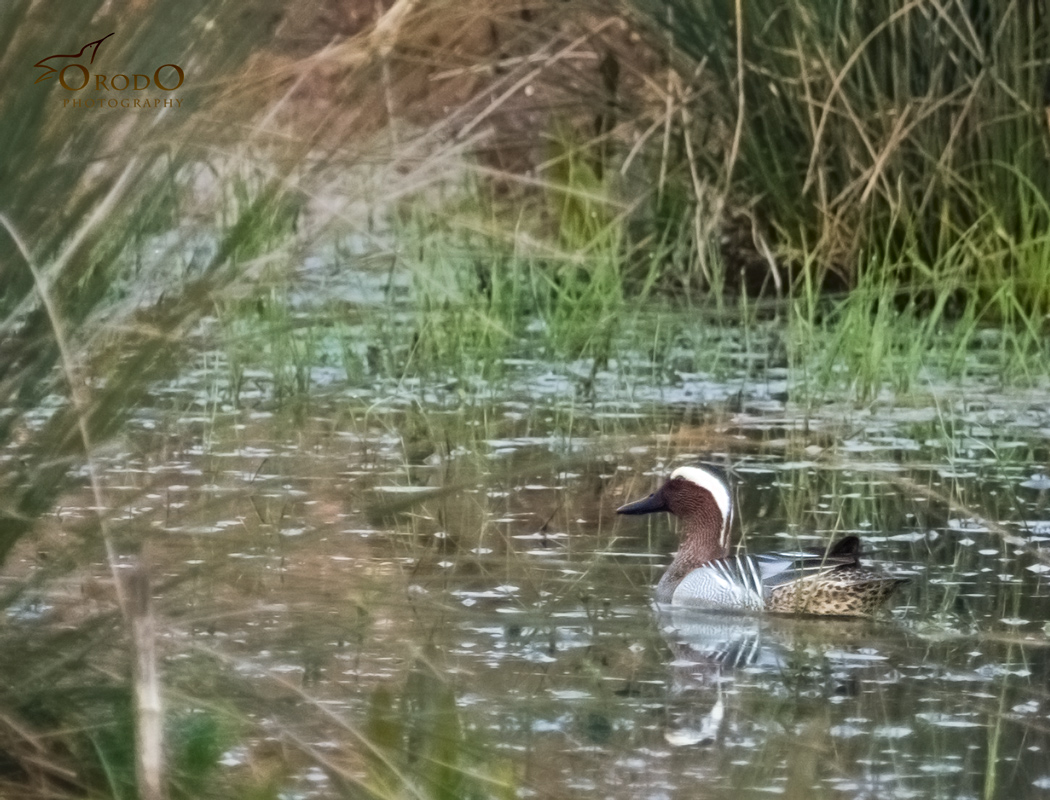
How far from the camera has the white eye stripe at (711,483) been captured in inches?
185

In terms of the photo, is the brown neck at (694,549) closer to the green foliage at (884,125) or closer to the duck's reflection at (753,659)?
the duck's reflection at (753,659)

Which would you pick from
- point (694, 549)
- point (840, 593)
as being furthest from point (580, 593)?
point (694, 549)

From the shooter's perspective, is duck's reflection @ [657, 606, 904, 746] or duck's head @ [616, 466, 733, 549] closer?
duck's reflection @ [657, 606, 904, 746]

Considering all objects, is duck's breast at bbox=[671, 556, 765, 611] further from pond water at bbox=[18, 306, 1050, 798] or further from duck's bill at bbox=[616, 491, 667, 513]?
duck's bill at bbox=[616, 491, 667, 513]

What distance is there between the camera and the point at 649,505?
4.70 metres

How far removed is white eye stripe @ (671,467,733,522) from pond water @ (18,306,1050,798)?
0.08m

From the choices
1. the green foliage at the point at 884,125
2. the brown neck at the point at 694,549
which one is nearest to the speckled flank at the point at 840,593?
the brown neck at the point at 694,549

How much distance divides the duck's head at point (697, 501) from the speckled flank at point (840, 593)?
1.40 feet

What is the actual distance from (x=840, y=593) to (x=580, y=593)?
145 centimetres

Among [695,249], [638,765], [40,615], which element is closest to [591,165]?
[695,249]

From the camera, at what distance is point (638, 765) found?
2.87 m

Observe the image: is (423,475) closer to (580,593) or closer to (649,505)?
(649,505)

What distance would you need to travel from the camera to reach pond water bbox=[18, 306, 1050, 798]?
7.70ft

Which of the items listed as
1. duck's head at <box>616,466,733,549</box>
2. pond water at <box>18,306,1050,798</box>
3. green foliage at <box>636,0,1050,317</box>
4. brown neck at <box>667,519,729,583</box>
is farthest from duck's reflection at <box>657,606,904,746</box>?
green foliage at <box>636,0,1050,317</box>
